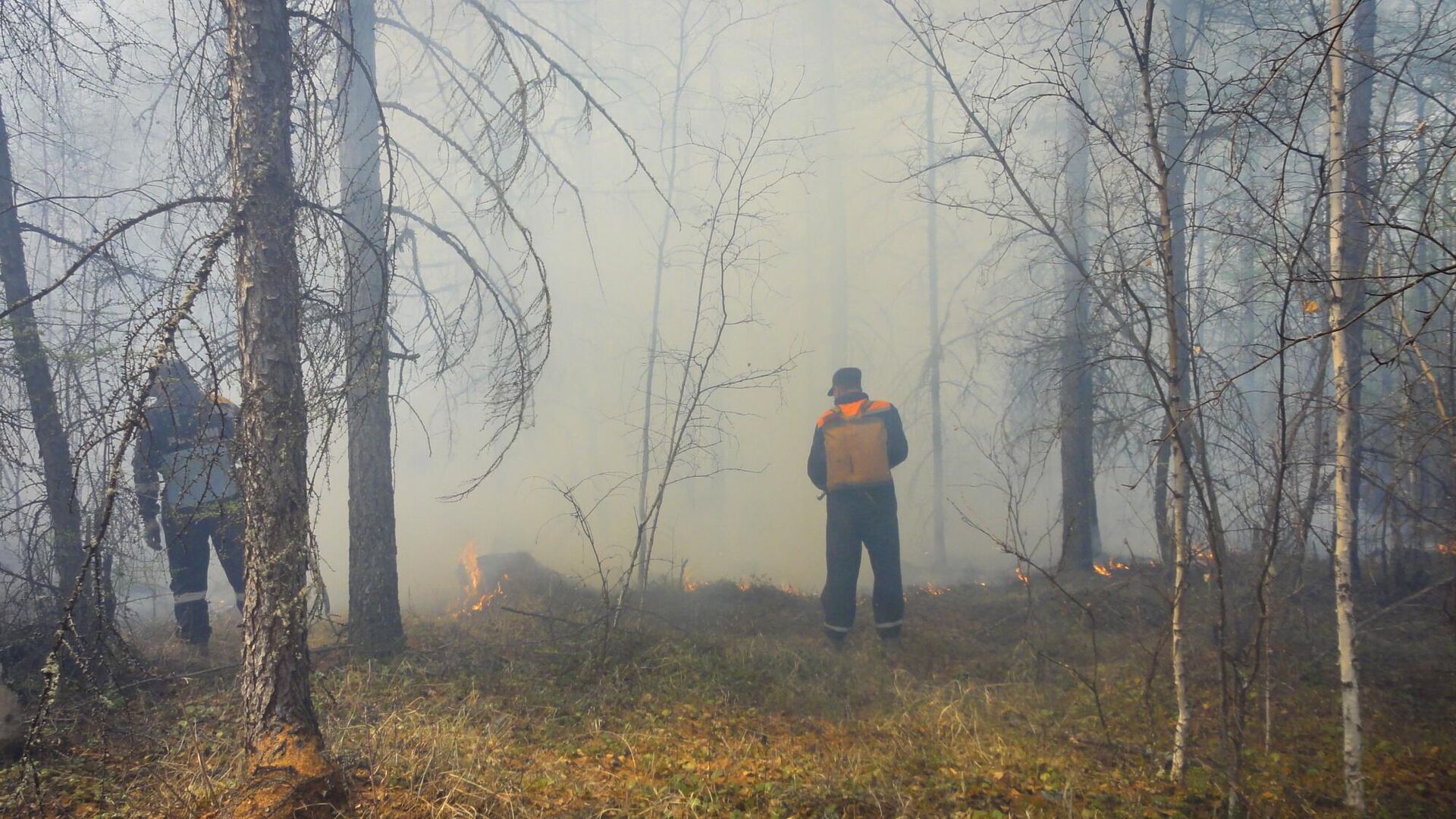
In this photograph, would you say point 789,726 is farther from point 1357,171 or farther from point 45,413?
point 1357,171

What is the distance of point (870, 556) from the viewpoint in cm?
718

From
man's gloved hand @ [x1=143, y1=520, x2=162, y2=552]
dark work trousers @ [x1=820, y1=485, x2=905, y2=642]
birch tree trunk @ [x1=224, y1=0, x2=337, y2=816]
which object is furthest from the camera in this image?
dark work trousers @ [x1=820, y1=485, x2=905, y2=642]

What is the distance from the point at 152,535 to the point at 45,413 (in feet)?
3.95

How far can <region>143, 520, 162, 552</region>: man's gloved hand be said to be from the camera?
5.98m

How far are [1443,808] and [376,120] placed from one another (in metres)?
8.68

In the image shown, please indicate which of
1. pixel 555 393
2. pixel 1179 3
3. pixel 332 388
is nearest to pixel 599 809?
pixel 332 388

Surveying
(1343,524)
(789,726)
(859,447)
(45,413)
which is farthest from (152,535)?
(1343,524)

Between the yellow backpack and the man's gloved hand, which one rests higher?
the yellow backpack

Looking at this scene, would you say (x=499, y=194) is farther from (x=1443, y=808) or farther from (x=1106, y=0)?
(x=1106, y=0)

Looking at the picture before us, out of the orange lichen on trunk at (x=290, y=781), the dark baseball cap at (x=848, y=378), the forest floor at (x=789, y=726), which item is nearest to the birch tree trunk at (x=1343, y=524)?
the forest floor at (x=789, y=726)

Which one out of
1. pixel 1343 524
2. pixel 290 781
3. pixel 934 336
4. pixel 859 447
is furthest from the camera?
pixel 934 336

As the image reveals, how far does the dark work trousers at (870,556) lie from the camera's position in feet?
23.4

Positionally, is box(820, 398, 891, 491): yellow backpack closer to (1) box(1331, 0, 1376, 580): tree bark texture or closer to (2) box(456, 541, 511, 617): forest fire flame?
(1) box(1331, 0, 1376, 580): tree bark texture

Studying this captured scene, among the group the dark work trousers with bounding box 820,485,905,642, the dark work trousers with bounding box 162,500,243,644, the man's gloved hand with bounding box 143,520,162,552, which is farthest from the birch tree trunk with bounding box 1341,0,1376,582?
the man's gloved hand with bounding box 143,520,162,552
